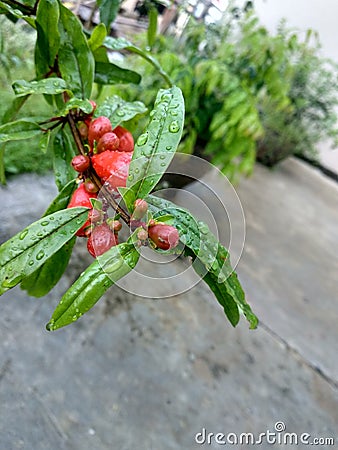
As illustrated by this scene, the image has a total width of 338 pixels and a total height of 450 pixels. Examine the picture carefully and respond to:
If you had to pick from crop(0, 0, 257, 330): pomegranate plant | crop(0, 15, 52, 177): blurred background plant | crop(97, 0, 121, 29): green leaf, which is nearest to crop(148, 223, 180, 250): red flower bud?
crop(0, 0, 257, 330): pomegranate plant

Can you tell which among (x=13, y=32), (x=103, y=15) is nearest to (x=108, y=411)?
(x=103, y=15)

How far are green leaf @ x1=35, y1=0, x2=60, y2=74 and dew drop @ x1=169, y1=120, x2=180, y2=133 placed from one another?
215 mm

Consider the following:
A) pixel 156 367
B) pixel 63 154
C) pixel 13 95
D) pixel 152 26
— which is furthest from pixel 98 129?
pixel 13 95

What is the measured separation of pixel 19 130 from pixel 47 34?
12cm

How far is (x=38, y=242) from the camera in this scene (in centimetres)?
37

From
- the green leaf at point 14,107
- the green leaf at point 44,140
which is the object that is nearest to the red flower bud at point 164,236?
the green leaf at point 44,140

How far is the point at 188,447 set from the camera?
977 mm

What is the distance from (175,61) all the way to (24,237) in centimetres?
148

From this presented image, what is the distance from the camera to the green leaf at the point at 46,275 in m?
0.51

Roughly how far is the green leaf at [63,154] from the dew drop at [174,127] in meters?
0.19

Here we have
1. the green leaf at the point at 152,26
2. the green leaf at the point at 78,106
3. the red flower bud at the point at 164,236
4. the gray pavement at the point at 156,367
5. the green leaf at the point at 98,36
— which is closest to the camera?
the red flower bud at the point at 164,236

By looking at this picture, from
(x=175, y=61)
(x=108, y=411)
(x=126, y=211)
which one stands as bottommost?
(x=108, y=411)

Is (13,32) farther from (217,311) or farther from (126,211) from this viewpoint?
(126,211)

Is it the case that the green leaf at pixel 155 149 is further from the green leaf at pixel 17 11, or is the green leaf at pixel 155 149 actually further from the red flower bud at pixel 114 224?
the green leaf at pixel 17 11
